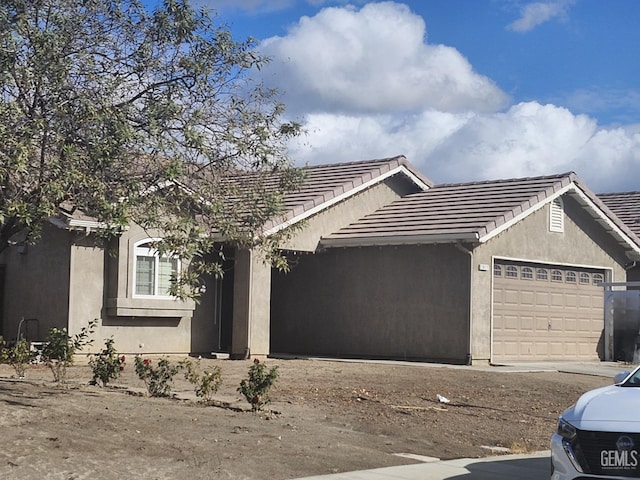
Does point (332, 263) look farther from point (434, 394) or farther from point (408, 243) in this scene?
point (434, 394)

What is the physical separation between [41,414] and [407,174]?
15716mm

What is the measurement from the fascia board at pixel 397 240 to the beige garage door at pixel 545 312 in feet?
5.85

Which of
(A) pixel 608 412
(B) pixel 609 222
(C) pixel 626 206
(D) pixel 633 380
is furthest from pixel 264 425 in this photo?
(C) pixel 626 206

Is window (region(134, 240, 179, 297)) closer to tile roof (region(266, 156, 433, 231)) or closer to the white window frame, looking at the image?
the white window frame

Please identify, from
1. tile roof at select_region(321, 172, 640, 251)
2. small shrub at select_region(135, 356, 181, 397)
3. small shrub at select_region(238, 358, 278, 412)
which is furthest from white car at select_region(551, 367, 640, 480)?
tile roof at select_region(321, 172, 640, 251)

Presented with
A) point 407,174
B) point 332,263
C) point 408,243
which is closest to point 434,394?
point 408,243

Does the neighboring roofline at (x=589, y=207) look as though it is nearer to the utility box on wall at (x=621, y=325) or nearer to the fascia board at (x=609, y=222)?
the fascia board at (x=609, y=222)

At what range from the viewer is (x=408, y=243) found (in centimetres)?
2248

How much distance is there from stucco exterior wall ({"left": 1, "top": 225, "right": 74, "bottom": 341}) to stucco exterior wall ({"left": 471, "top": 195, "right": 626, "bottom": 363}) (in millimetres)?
8656

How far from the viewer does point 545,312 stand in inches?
949

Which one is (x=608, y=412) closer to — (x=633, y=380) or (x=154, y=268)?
(x=633, y=380)

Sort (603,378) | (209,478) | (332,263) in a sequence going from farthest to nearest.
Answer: (332,263) < (603,378) < (209,478)

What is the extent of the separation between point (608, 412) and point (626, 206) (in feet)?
78.6

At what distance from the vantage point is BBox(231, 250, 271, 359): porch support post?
70.0 ft
